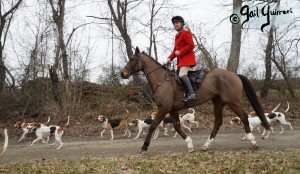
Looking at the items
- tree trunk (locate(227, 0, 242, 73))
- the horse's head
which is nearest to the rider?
the horse's head

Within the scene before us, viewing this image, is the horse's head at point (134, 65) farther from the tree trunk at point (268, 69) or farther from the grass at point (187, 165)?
the tree trunk at point (268, 69)

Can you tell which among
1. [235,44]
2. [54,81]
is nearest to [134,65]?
[235,44]

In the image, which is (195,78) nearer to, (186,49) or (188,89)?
(188,89)

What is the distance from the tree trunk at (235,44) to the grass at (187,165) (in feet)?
44.0

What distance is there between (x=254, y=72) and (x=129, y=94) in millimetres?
9778

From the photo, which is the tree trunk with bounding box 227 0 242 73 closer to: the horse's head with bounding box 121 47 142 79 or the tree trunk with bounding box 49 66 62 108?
the tree trunk with bounding box 49 66 62 108

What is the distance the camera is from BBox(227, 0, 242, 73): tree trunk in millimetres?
Result: 21562

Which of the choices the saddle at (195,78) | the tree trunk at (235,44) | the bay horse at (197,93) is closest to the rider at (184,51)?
the saddle at (195,78)

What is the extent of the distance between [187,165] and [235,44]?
1543 centimetres

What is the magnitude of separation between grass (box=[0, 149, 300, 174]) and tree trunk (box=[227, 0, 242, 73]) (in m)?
13.4

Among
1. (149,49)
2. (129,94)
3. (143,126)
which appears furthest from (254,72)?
(143,126)

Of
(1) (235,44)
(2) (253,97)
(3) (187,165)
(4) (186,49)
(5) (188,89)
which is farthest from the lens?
(1) (235,44)

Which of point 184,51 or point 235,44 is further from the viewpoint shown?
point 235,44

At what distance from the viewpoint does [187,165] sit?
24.5 ft
